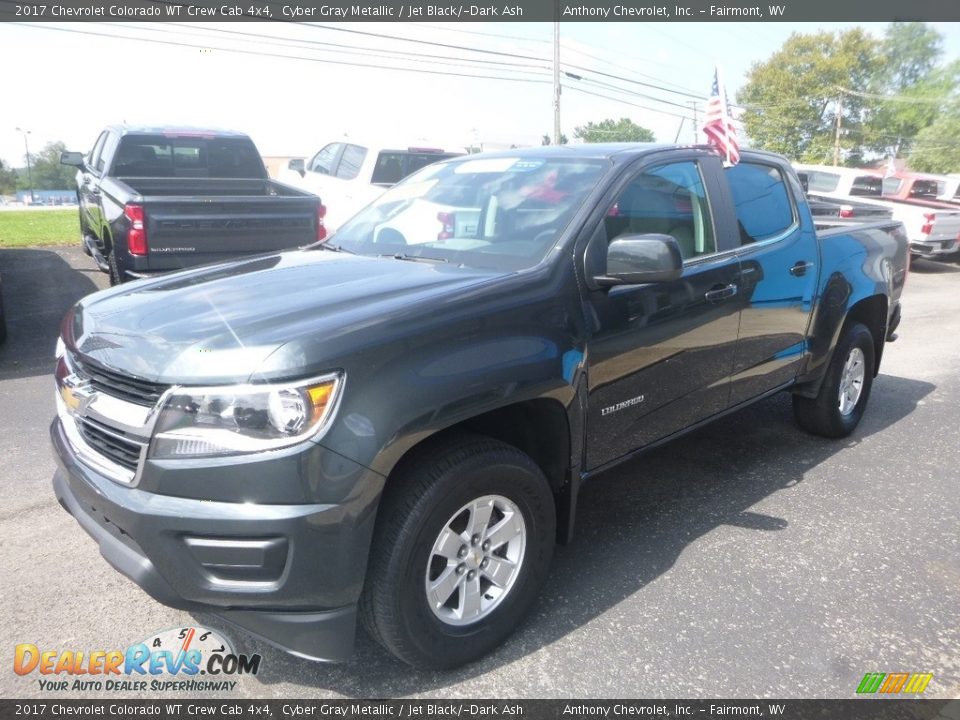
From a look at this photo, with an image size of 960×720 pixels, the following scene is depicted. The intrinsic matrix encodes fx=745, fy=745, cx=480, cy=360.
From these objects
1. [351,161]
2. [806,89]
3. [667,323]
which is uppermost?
[806,89]

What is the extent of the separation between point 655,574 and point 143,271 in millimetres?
5033

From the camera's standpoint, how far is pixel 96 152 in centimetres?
Result: 951

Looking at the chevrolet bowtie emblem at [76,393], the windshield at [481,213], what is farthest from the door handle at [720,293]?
the chevrolet bowtie emblem at [76,393]

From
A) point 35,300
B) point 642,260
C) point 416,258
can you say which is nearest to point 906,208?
point 642,260

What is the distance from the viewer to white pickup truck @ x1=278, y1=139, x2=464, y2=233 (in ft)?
33.5

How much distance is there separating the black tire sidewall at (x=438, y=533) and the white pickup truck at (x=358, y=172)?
25.0 feet

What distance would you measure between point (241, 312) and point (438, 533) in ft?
3.25

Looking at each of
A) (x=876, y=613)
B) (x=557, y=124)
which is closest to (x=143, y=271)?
(x=876, y=613)

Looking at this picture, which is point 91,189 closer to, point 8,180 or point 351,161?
point 351,161

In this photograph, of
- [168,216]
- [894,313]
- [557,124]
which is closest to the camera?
[894,313]

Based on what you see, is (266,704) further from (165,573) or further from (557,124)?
(557,124)

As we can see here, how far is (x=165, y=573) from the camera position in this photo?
222 centimetres

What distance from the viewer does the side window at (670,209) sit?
3355 millimetres

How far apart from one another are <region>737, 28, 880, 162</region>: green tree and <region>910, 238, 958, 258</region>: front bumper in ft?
141
